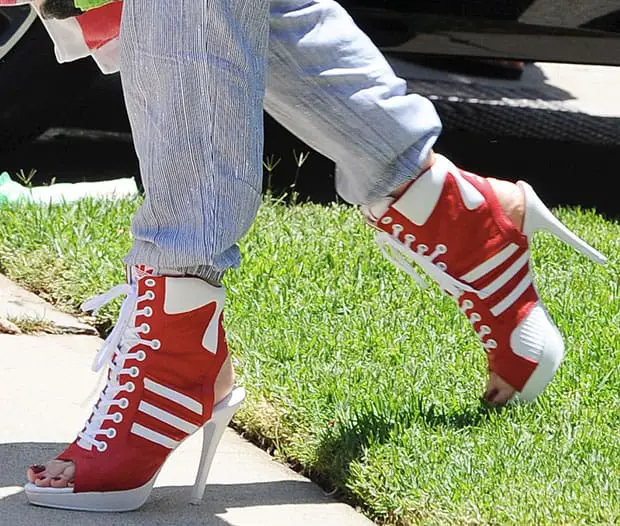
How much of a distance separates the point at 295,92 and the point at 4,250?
1.20m

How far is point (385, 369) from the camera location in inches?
89.5

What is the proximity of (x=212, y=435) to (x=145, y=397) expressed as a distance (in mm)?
128

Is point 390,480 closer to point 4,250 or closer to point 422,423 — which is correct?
point 422,423

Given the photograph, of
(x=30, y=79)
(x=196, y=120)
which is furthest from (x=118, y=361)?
(x=30, y=79)

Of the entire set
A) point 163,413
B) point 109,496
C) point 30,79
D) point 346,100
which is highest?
point 346,100

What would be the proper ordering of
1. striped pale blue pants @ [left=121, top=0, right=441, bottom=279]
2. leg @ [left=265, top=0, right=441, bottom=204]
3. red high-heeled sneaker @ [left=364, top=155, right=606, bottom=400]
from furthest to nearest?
red high-heeled sneaker @ [left=364, top=155, right=606, bottom=400]
leg @ [left=265, top=0, right=441, bottom=204]
striped pale blue pants @ [left=121, top=0, right=441, bottom=279]

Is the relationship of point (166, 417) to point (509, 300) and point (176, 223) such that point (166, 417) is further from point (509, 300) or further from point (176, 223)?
point (509, 300)

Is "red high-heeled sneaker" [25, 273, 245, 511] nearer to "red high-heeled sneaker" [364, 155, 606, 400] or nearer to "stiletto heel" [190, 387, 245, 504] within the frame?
"stiletto heel" [190, 387, 245, 504]

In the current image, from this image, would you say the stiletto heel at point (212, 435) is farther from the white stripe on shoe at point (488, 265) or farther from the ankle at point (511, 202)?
the ankle at point (511, 202)

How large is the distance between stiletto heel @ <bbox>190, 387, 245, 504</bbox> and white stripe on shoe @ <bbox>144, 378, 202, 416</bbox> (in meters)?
0.05

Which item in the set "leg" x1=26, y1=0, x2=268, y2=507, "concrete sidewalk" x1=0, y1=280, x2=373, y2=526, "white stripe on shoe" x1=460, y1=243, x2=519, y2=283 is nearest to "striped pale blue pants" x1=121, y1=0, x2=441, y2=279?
"leg" x1=26, y1=0, x2=268, y2=507

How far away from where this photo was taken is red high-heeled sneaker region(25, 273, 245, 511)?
5.87ft

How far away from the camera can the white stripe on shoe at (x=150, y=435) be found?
1.80 m

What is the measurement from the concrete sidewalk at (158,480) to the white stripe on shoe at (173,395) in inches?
5.0
